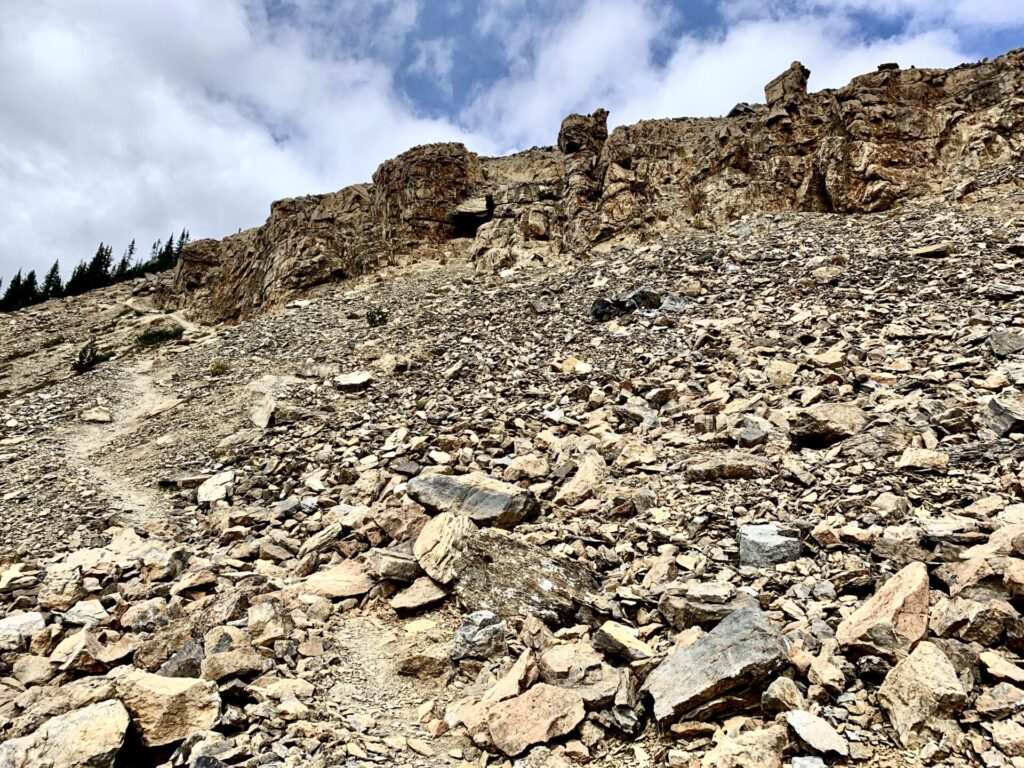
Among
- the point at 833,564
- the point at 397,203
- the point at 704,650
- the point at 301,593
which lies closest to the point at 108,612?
the point at 301,593

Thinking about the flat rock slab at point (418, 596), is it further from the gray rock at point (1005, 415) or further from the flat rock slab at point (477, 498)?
the gray rock at point (1005, 415)

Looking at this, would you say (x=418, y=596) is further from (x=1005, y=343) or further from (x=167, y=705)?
(x=1005, y=343)

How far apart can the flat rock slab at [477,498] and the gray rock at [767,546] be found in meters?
3.32

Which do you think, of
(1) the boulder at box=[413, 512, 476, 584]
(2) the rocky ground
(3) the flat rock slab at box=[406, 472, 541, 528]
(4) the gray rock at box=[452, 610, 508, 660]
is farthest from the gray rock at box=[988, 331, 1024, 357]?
(4) the gray rock at box=[452, 610, 508, 660]

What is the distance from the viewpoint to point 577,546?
8.09m

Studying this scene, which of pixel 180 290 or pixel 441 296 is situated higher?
pixel 180 290

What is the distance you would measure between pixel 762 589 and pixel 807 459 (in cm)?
328

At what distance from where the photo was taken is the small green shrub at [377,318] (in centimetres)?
2395

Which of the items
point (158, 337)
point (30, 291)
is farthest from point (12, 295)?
point (158, 337)

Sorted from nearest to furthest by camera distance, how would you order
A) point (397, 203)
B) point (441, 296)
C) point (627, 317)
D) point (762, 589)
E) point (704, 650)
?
point (704, 650)
point (762, 589)
point (627, 317)
point (441, 296)
point (397, 203)

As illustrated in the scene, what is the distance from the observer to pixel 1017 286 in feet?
43.8

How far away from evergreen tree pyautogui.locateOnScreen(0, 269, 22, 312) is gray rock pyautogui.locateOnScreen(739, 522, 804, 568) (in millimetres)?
84291

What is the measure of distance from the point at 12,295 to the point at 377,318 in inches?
2938

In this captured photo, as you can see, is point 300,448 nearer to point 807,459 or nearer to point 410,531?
point 410,531
